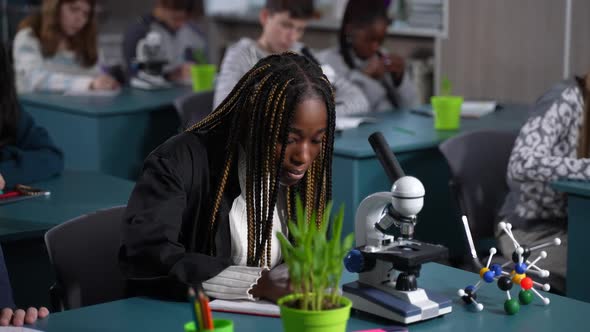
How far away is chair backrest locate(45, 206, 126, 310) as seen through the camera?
77.7 inches

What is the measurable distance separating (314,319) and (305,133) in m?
0.51

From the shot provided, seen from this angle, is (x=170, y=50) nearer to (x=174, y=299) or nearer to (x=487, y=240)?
(x=487, y=240)

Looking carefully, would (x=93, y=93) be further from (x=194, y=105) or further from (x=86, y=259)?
(x=86, y=259)

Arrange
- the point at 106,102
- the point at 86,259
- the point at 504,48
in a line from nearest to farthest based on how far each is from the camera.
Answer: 1. the point at 86,259
2. the point at 106,102
3. the point at 504,48

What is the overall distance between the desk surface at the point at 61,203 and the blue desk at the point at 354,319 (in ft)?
2.40

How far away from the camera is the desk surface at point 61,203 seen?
93.3 inches

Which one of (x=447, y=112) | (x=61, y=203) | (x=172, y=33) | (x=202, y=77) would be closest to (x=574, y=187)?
(x=447, y=112)

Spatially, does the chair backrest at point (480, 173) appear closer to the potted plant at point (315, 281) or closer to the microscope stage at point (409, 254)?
the microscope stage at point (409, 254)

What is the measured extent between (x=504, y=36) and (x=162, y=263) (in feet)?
11.7

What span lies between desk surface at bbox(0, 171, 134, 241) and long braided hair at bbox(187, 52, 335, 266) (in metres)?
0.68

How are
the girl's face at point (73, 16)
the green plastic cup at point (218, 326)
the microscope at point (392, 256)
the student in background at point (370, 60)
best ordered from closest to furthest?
the green plastic cup at point (218, 326) → the microscope at point (392, 256) → the student in background at point (370, 60) → the girl's face at point (73, 16)

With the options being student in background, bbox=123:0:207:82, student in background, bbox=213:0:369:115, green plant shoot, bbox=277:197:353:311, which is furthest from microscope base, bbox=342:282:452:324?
student in background, bbox=123:0:207:82

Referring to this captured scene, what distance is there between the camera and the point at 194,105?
13.7 ft

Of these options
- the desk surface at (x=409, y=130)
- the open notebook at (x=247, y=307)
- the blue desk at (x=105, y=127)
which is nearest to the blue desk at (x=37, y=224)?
the open notebook at (x=247, y=307)
